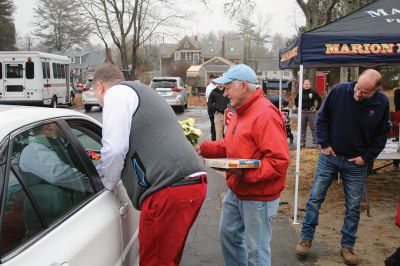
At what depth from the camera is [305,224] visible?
14.7ft

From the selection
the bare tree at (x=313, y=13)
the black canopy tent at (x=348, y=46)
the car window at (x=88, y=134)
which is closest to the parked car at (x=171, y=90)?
the bare tree at (x=313, y=13)

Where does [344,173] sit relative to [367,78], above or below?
below

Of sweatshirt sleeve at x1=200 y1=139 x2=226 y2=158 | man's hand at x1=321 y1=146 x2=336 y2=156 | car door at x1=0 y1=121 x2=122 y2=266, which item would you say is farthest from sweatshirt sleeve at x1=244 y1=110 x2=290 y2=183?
man's hand at x1=321 y1=146 x2=336 y2=156

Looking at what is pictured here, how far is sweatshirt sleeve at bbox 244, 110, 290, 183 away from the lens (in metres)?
2.98

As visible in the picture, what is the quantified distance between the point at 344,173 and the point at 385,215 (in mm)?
1981

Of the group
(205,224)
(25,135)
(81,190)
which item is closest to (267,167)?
(81,190)

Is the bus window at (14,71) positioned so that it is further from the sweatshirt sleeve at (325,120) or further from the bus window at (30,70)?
the sweatshirt sleeve at (325,120)

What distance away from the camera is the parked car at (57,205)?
1.81 metres

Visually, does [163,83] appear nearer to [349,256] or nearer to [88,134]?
[349,256]

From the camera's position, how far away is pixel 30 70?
1969 cm

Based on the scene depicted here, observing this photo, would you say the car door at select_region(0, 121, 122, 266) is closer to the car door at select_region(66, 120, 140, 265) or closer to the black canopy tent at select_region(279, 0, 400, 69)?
the car door at select_region(66, 120, 140, 265)

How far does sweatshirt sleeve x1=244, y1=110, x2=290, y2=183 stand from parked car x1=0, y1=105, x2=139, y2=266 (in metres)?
0.90

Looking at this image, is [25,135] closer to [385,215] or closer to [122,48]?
[385,215]

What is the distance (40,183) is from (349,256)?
3231mm
